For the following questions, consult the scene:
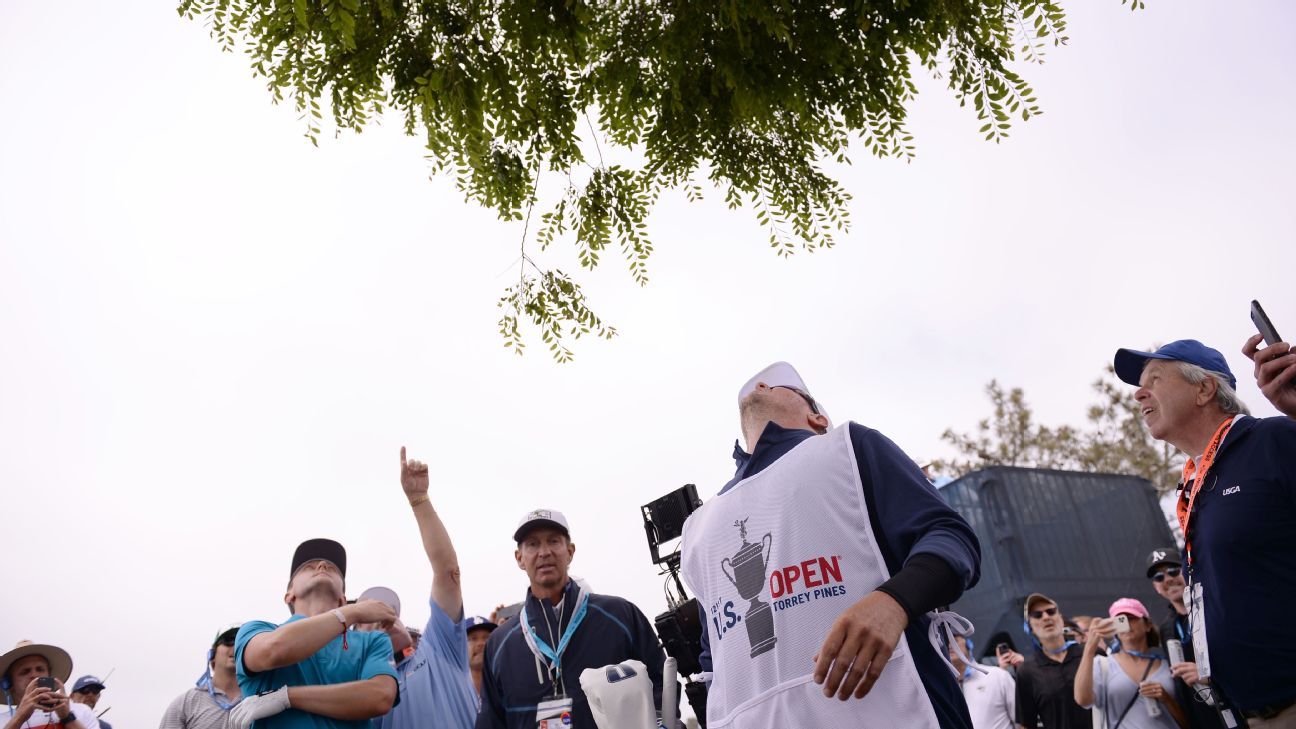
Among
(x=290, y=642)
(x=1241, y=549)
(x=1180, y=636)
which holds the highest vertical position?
(x=290, y=642)

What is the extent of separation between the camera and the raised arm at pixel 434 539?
167 inches

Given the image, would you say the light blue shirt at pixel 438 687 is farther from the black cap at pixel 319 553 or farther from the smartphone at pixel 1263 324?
the smartphone at pixel 1263 324

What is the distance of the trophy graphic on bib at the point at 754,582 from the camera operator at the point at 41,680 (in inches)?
196

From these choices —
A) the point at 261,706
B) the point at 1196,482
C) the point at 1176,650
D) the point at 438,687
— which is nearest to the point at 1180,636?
the point at 1176,650

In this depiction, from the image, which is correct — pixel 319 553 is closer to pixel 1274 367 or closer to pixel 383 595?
pixel 383 595

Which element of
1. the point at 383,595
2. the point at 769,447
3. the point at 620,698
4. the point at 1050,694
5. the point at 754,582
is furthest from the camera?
the point at 1050,694

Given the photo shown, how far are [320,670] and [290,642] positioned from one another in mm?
359

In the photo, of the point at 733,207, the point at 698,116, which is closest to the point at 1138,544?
the point at 733,207

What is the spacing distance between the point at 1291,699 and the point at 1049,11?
129 inches

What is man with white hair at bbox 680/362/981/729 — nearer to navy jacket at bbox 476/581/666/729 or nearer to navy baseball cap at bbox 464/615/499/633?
navy jacket at bbox 476/581/666/729

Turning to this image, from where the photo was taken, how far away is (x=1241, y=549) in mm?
2785

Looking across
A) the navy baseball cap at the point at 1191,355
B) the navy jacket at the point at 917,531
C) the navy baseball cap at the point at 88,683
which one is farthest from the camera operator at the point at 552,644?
the navy baseball cap at the point at 88,683

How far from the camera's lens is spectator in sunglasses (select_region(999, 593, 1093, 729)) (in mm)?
6141

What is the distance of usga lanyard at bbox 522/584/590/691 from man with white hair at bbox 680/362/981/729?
4.99ft
